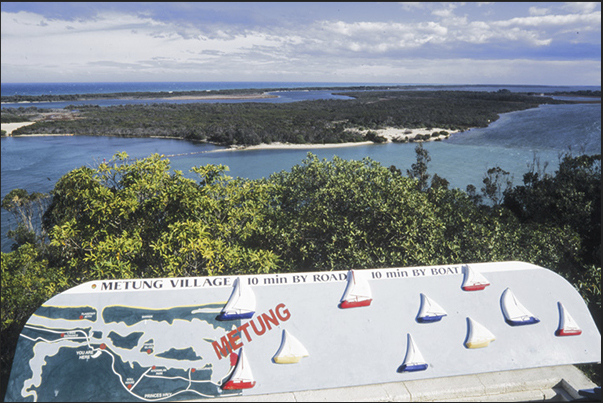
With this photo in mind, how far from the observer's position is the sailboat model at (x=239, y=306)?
7.06 meters

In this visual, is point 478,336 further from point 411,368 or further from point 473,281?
point 411,368

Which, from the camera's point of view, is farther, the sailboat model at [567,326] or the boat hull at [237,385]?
the sailboat model at [567,326]

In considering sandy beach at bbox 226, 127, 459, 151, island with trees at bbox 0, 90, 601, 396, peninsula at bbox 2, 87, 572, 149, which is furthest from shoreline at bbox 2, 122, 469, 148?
island with trees at bbox 0, 90, 601, 396

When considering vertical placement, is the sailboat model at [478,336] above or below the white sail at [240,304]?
below

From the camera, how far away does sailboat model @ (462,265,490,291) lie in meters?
8.01

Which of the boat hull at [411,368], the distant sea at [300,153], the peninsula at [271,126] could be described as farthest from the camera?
the peninsula at [271,126]

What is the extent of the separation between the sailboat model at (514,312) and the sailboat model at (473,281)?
17.7 inches

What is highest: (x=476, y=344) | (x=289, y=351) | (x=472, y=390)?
(x=289, y=351)

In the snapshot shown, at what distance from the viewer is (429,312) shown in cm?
754

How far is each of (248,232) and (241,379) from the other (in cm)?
451

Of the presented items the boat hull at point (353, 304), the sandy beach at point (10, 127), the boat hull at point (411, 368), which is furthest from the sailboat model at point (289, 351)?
the sandy beach at point (10, 127)

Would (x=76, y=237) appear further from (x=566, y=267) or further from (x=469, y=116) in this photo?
(x=469, y=116)

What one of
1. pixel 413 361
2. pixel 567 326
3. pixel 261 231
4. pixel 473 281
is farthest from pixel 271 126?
pixel 413 361

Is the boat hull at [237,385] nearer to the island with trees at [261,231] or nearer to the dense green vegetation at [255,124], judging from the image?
the island with trees at [261,231]
